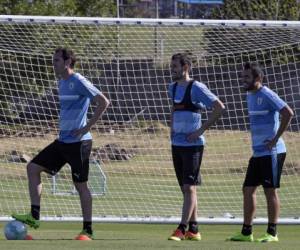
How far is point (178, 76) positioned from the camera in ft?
40.3

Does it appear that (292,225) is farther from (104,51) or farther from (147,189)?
(104,51)

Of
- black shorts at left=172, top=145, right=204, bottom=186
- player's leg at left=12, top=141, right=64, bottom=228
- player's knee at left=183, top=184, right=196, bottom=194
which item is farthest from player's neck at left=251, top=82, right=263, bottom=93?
player's leg at left=12, top=141, right=64, bottom=228

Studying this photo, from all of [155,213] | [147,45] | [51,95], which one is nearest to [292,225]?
[155,213]

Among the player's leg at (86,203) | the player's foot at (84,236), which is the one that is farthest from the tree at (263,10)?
the player's foot at (84,236)

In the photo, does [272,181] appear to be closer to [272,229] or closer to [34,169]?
[272,229]

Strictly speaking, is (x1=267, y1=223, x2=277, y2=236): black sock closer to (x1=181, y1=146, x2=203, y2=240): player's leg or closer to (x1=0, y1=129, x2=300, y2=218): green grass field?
(x1=181, y1=146, x2=203, y2=240): player's leg

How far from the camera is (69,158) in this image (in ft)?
39.9

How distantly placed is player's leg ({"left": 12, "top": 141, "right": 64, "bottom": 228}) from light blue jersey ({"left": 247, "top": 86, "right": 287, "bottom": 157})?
2057mm

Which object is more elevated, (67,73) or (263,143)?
(67,73)

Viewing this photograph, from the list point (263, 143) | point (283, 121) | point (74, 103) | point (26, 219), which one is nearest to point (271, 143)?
point (263, 143)

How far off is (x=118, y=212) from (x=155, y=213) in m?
0.52

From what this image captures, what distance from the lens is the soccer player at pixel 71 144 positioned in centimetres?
1210

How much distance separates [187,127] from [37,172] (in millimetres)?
1633

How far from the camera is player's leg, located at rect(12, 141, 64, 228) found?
12095 millimetres
